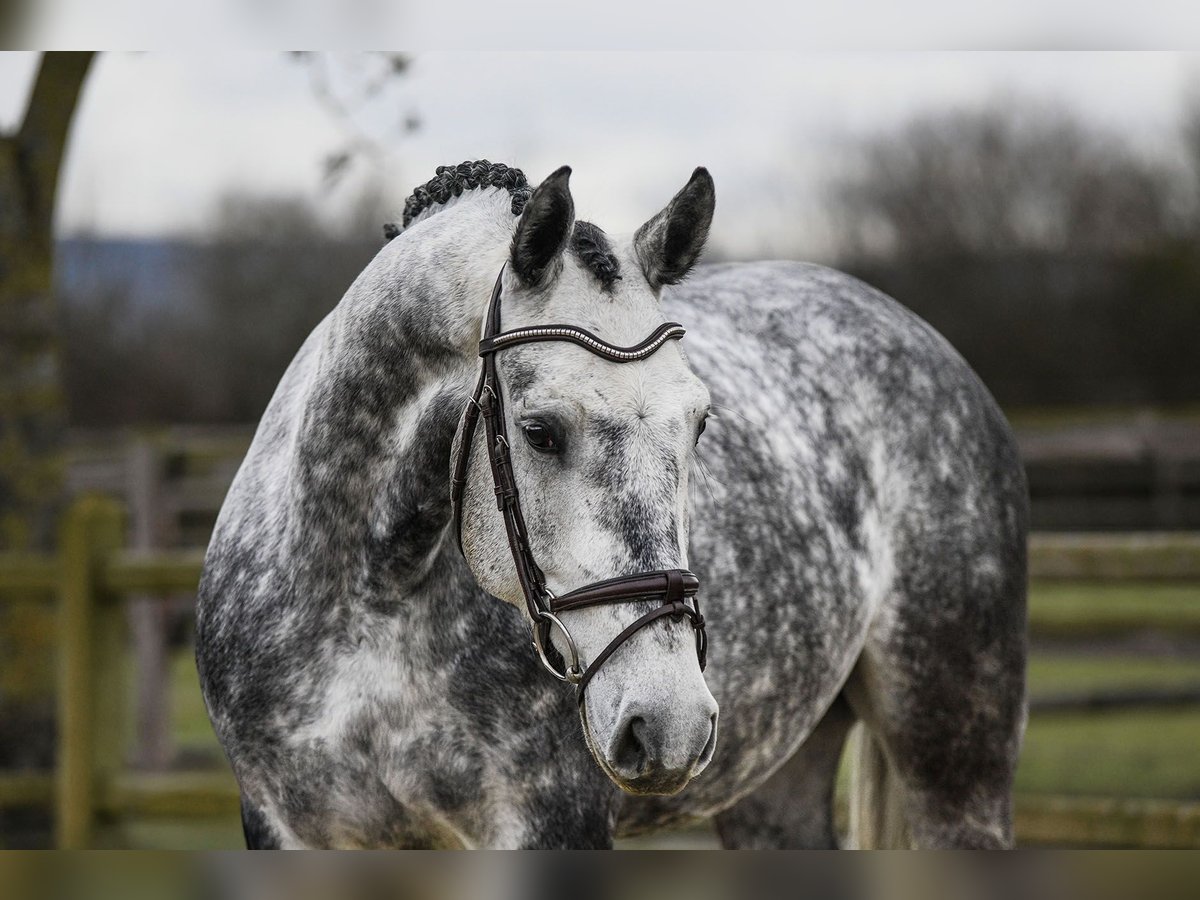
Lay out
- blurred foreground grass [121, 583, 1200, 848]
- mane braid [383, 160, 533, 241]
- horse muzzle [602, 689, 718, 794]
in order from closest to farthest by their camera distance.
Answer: horse muzzle [602, 689, 718, 794]
mane braid [383, 160, 533, 241]
blurred foreground grass [121, 583, 1200, 848]

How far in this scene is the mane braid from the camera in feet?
7.36

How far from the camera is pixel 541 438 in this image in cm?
190

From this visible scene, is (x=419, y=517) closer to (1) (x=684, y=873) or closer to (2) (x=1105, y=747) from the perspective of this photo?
(1) (x=684, y=873)

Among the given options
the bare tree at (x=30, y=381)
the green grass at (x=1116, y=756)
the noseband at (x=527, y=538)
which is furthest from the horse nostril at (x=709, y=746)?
the green grass at (x=1116, y=756)

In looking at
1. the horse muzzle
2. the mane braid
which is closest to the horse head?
the horse muzzle

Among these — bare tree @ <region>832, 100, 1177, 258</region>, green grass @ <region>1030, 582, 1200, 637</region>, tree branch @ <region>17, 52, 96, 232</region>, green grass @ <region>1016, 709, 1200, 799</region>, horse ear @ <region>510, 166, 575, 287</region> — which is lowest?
green grass @ <region>1016, 709, 1200, 799</region>

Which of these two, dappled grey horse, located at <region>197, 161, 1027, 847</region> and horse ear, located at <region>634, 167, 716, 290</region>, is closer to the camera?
dappled grey horse, located at <region>197, 161, 1027, 847</region>

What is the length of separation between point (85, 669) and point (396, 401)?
3408mm

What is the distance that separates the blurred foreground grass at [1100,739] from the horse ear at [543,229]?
381cm

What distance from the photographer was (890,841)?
3211 mm

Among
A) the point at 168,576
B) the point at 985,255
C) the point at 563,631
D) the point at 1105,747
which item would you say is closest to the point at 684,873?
the point at 563,631

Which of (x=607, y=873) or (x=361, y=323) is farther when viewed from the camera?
(x=361, y=323)

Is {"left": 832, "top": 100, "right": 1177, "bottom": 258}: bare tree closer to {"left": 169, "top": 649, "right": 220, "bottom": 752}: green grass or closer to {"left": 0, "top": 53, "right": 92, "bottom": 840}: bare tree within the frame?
{"left": 169, "top": 649, "right": 220, "bottom": 752}: green grass

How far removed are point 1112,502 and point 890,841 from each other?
29.7ft
